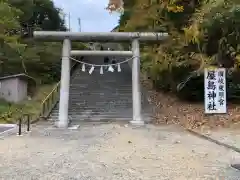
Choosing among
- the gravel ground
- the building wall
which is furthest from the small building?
the gravel ground

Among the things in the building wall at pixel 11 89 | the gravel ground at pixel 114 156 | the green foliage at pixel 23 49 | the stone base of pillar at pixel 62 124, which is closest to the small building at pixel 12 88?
the building wall at pixel 11 89

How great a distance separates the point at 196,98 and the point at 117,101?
13.3 ft

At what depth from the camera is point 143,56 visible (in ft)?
61.9

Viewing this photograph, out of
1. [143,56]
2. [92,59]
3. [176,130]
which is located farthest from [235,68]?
[92,59]

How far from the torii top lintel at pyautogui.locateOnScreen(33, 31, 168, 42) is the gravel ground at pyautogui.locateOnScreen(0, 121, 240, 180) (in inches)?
174

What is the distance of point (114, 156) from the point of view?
8.38m

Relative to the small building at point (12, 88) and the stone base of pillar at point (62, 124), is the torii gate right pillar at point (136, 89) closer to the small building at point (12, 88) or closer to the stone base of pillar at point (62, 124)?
the stone base of pillar at point (62, 124)

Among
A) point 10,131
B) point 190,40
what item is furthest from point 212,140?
point 10,131

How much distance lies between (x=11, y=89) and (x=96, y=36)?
5.69m

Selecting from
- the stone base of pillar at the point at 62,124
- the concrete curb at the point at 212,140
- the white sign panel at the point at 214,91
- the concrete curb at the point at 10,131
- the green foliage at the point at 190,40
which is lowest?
the concrete curb at the point at 212,140

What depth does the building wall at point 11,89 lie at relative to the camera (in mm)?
18109

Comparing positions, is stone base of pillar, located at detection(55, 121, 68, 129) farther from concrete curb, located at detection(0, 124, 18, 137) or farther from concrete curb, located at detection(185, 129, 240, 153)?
concrete curb, located at detection(185, 129, 240, 153)

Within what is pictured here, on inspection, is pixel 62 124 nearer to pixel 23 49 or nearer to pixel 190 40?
pixel 190 40

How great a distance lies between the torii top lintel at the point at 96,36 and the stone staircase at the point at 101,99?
3.54 m
